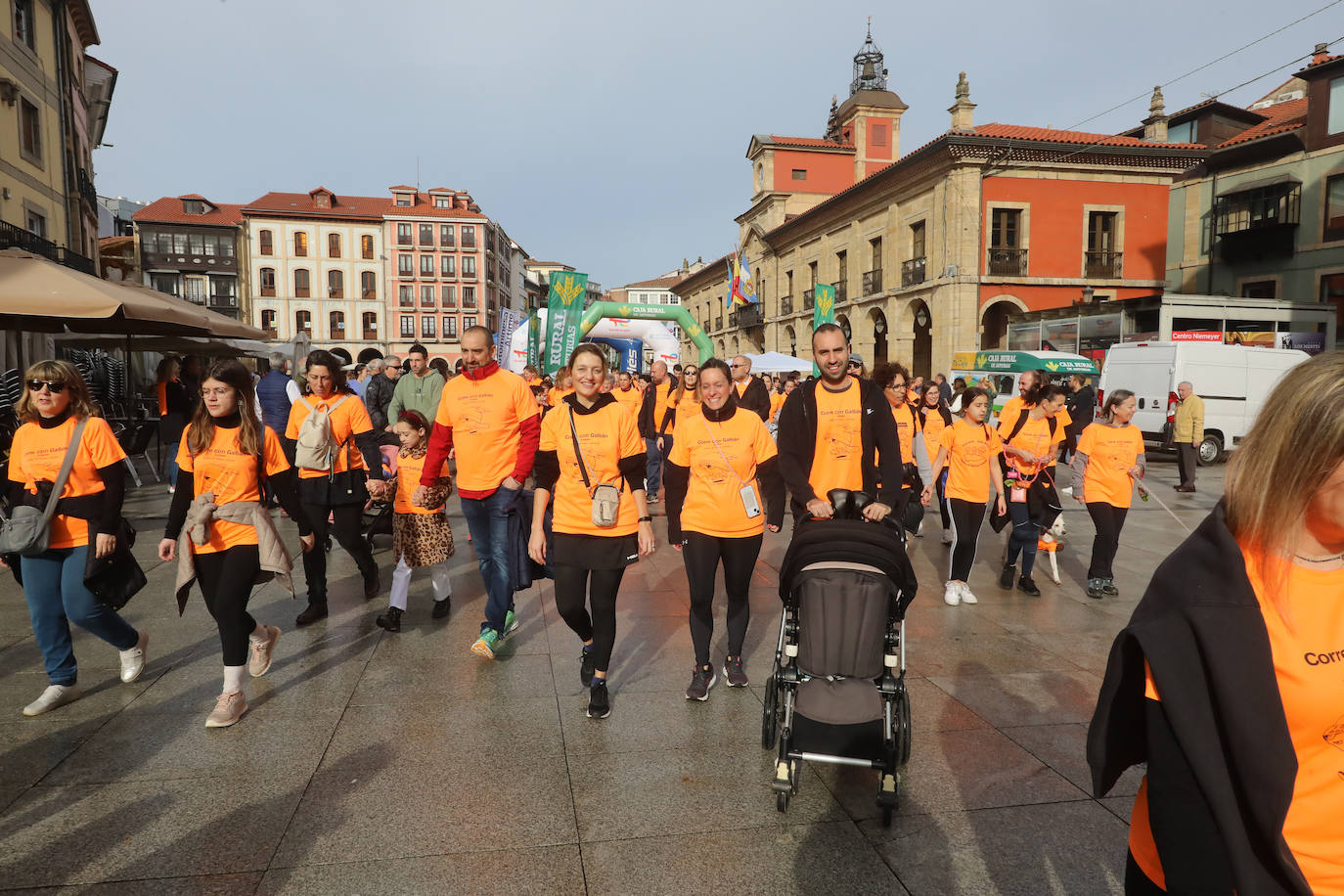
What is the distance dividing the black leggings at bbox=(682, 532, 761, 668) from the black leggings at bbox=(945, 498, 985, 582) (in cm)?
272

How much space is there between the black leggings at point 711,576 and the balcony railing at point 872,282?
30.3m

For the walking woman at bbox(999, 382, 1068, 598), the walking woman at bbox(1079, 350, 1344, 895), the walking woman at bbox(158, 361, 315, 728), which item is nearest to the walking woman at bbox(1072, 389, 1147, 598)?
the walking woman at bbox(999, 382, 1068, 598)

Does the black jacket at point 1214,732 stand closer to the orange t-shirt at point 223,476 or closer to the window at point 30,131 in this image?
the orange t-shirt at point 223,476

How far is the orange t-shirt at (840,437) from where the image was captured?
4.52 meters

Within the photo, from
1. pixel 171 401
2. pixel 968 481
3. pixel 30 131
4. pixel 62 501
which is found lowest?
pixel 968 481

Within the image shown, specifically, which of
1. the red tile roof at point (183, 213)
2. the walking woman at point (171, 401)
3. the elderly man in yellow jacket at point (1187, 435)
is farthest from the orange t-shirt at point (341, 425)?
the red tile roof at point (183, 213)

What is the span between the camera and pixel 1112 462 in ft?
21.6

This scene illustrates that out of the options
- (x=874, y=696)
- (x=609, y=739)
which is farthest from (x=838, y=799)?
(x=609, y=739)

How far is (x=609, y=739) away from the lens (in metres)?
3.89

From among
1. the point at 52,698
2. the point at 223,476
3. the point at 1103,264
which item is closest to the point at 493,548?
the point at 223,476

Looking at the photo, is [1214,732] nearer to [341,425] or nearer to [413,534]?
[413,534]

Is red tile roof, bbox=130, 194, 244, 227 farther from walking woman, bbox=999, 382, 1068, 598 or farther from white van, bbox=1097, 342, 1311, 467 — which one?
walking woman, bbox=999, 382, 1068, 598

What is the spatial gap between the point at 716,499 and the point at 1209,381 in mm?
16710

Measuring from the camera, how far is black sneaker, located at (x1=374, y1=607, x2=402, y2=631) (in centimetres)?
550
